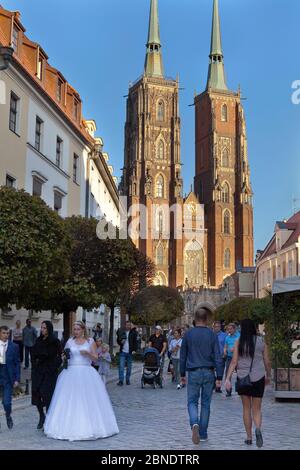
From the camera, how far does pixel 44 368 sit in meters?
9.27

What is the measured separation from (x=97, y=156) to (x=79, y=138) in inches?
126

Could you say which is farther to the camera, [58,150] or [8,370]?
[58,150]

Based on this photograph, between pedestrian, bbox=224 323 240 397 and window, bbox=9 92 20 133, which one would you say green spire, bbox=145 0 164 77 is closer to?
window, bbox=9 92 20 133

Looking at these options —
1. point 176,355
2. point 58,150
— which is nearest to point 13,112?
point 58,150

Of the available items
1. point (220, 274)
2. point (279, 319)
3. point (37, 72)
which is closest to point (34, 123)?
Result: point (37, 72)

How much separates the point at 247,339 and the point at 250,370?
0.40m

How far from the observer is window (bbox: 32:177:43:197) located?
24.4 metres

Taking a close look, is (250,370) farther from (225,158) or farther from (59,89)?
(225,158)

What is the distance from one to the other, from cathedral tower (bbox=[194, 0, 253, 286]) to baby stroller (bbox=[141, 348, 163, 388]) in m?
68.7

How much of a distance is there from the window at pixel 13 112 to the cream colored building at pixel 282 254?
29084mm

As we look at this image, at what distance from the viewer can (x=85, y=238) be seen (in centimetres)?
2294

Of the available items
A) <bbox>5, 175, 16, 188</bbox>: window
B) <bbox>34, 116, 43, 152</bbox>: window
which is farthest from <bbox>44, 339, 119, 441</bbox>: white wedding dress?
<bbox>34, 116, 43, 152</bbox>: window

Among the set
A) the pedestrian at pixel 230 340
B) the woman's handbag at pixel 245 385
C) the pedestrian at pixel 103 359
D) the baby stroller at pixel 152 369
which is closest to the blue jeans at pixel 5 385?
the woman's handbag at pixel 245 385

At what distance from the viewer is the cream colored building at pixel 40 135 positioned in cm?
2200
